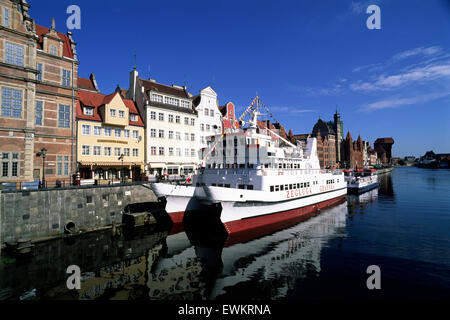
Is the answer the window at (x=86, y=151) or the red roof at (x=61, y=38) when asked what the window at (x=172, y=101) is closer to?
the red roof at (x=61, y=38)

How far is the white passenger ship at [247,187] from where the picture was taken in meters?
22.2

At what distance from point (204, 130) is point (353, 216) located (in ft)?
94.1

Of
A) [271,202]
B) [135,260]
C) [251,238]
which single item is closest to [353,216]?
[271,202]

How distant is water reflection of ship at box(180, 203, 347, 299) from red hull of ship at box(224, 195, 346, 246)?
A: 3.21 ft

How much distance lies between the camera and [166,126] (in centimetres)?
3969

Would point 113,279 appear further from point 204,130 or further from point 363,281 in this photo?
point 204,130

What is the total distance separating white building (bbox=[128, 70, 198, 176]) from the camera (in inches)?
1494

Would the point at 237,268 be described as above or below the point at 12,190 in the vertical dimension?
below

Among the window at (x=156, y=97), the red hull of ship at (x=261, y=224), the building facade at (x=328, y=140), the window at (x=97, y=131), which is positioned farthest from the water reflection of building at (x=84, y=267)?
the building facade at (x=328, y=140)

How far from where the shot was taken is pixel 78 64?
30.6 m

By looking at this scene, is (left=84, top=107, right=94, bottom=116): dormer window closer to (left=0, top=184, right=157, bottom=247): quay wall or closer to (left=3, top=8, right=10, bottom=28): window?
(left=3, top=8, right=10, bottom=28): window

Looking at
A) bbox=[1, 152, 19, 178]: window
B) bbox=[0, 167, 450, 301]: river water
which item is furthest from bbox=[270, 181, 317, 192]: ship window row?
bbox=[1, 152, 19, 178]: window

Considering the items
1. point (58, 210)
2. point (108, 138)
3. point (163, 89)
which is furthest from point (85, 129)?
point (163, 89)
